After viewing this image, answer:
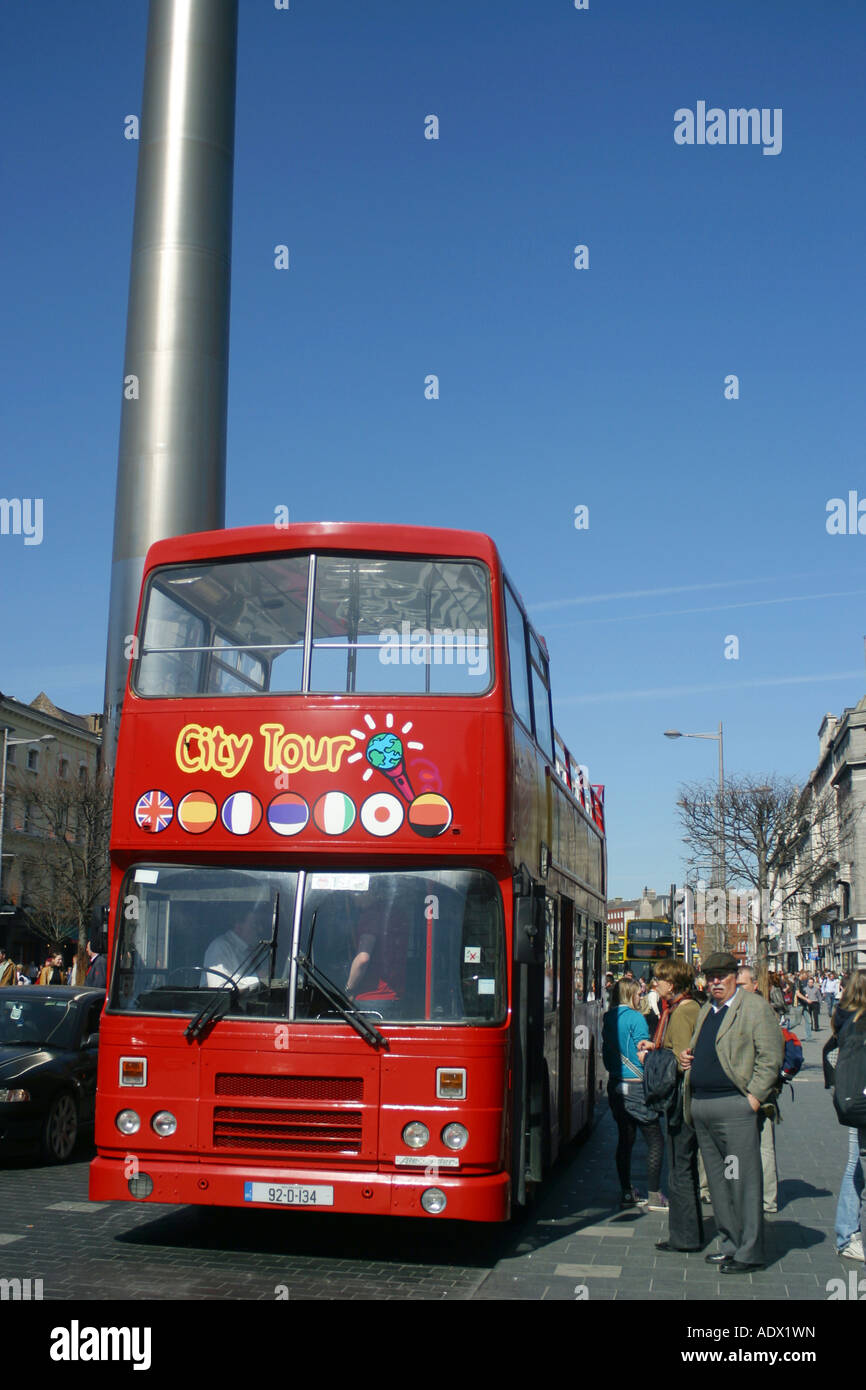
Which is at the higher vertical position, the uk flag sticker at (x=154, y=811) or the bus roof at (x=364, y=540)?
the bus roof at (x=364, y=540)

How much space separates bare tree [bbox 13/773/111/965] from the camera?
41.1 meters

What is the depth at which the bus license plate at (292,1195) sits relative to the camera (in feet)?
26.4

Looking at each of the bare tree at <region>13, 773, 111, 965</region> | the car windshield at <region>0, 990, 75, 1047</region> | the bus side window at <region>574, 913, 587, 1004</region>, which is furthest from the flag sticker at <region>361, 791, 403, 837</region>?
the bare tree at <region>13, 773, 111, 965</region>

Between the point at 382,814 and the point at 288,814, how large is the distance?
583 mm

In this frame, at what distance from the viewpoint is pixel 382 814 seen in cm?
854

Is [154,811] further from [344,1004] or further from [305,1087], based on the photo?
[305,1087]

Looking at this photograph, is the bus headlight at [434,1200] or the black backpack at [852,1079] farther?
the bus headlight at [434,1200]

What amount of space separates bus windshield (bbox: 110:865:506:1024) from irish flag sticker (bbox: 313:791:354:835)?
0.28 meters

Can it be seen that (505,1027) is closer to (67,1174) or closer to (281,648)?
(281,648)

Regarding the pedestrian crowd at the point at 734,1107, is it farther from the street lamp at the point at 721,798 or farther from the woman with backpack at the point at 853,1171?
the street lamp at the point at 721,798

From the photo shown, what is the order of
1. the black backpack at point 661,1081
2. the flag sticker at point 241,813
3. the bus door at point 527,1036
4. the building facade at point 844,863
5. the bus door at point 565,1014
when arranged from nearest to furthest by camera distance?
the bus door at point 527,1036
the flag sticker at point 241,813
the black backpack at point 661,1081
the bus door at point 565,1014
the building facade at point 844,863

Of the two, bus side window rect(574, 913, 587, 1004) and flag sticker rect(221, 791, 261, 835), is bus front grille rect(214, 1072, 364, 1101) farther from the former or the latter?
bus side window rect(574, 913, 587, 1004)

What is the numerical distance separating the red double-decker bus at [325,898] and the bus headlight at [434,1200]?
0.01 metres

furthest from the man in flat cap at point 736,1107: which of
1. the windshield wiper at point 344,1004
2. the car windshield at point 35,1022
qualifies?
the car windshield at point 35,1022
